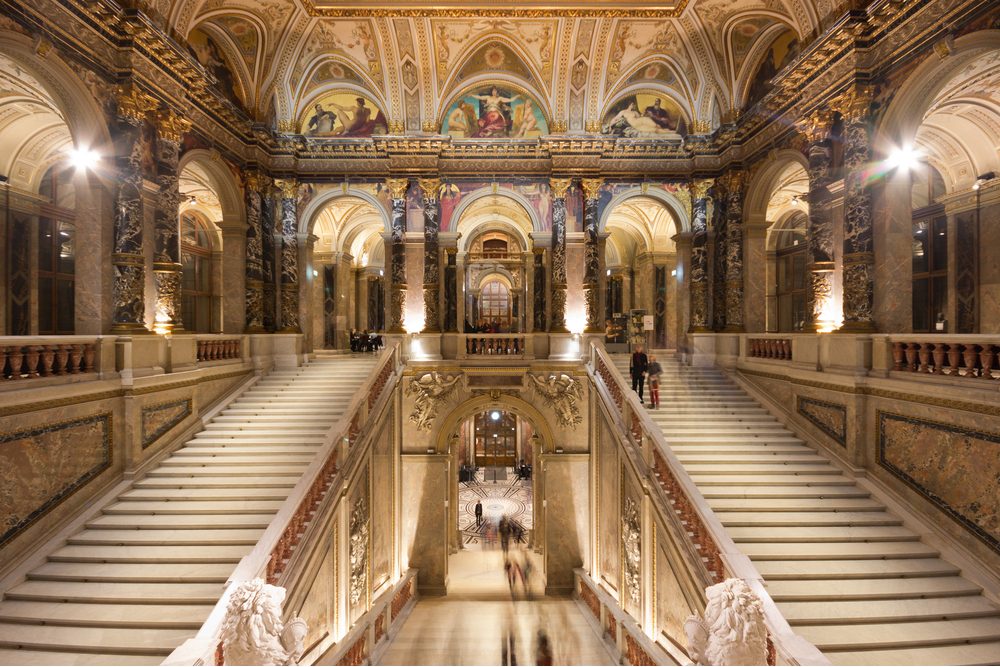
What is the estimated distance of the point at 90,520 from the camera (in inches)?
284

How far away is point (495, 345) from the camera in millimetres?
13461

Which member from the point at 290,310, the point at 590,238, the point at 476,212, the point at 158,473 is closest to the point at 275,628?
the point at 158,473

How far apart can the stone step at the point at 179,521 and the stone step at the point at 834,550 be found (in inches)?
277

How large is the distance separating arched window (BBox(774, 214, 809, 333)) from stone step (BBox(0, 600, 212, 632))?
62.1 feet

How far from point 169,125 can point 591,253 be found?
33.3 feet

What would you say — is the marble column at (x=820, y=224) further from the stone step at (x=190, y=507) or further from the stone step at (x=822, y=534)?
the stone step at (x=190, y=507)

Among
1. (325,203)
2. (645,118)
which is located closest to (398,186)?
(325,203)

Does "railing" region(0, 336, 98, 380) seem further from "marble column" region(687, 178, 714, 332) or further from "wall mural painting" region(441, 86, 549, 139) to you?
"marble column" region(687, 178, 714, 332)

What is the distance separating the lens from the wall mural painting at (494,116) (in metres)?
14.3

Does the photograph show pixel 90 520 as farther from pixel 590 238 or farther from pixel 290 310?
pixel 590 238

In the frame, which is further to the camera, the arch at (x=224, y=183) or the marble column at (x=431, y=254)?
the marble column at (x=431, y=254)

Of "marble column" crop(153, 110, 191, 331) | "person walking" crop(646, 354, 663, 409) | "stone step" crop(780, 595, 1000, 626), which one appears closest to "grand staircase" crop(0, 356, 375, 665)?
"marble column" crop(153, 110, 191, 331)

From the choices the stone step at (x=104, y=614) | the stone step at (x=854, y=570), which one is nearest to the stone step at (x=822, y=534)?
the stone step at (x=854, y=570)

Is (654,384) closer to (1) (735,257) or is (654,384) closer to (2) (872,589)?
(2) (872,589)
